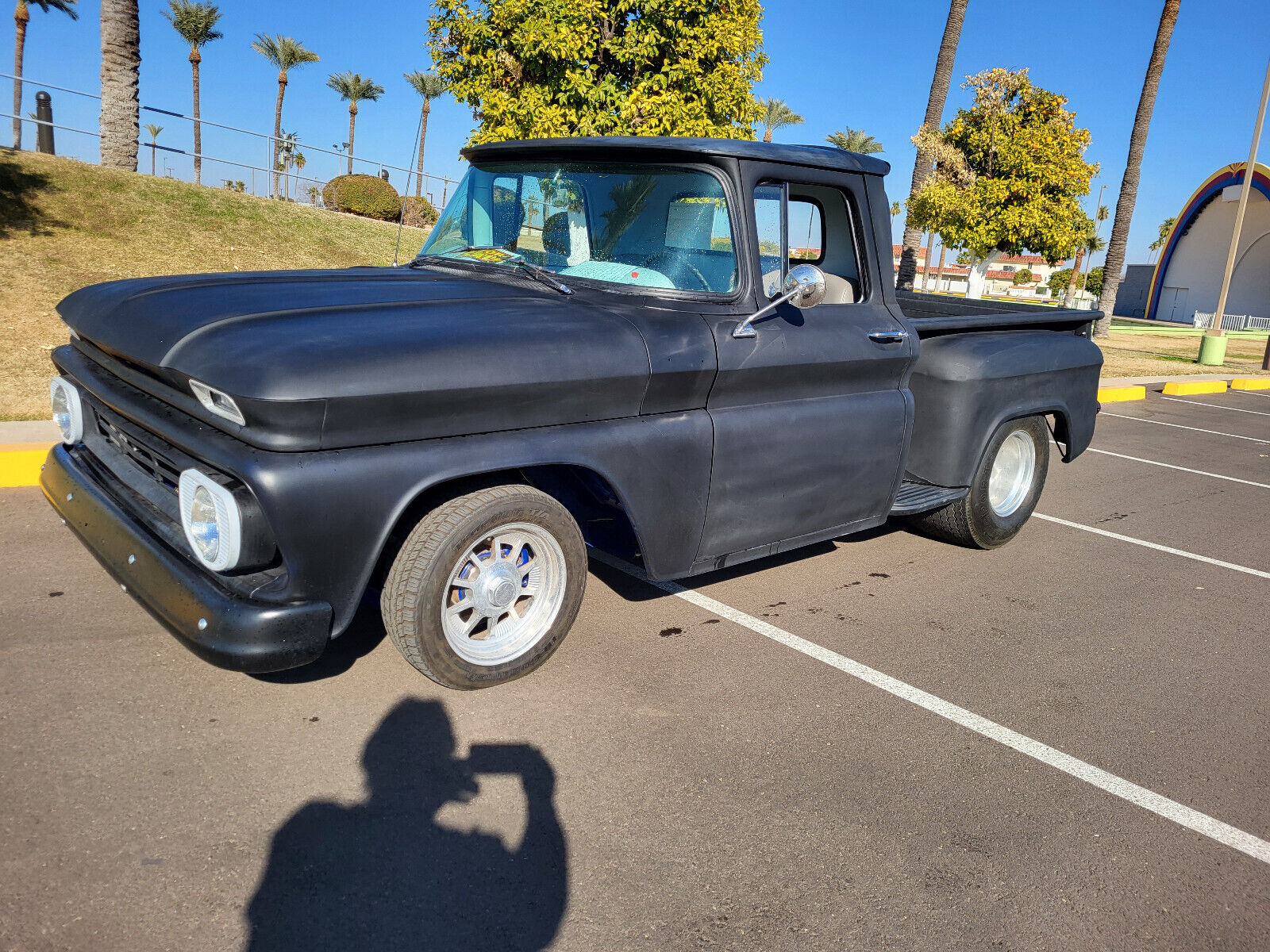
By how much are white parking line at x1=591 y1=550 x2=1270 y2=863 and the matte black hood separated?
97 centimetres

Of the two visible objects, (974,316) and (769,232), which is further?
(974,316)

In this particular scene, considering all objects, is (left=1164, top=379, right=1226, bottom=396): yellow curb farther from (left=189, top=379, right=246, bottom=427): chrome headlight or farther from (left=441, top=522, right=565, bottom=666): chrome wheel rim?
(left=189, top=379, right=246, bottom=427): chrome headlight

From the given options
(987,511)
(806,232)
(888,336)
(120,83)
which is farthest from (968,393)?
(120,83)

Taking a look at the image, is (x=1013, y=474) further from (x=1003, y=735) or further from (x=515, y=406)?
(x=515, y=406)

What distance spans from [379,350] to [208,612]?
2.87ft

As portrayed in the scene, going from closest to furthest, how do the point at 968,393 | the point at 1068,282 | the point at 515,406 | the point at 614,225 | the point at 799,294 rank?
the point at 515,406 → the point at 799,294 → the point at 614,225 → the point at 968,393 → the point at 1068,282

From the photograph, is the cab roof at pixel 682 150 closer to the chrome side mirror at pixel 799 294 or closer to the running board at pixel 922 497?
the chrome side mirror at pixel 799 294

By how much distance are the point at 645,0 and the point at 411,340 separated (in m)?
7.81

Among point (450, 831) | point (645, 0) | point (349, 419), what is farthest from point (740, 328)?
point (645, 0)

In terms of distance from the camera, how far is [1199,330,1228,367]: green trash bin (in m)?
19.5

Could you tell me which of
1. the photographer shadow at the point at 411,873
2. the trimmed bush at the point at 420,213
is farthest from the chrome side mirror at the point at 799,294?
the trimmed bush at the point at 420,213

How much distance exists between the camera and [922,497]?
4.59 metres

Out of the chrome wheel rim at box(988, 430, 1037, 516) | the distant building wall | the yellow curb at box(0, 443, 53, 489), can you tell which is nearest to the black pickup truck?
the chrome wheel rim at box(988, 430, 1037, 516)

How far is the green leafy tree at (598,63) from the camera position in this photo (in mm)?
9258
